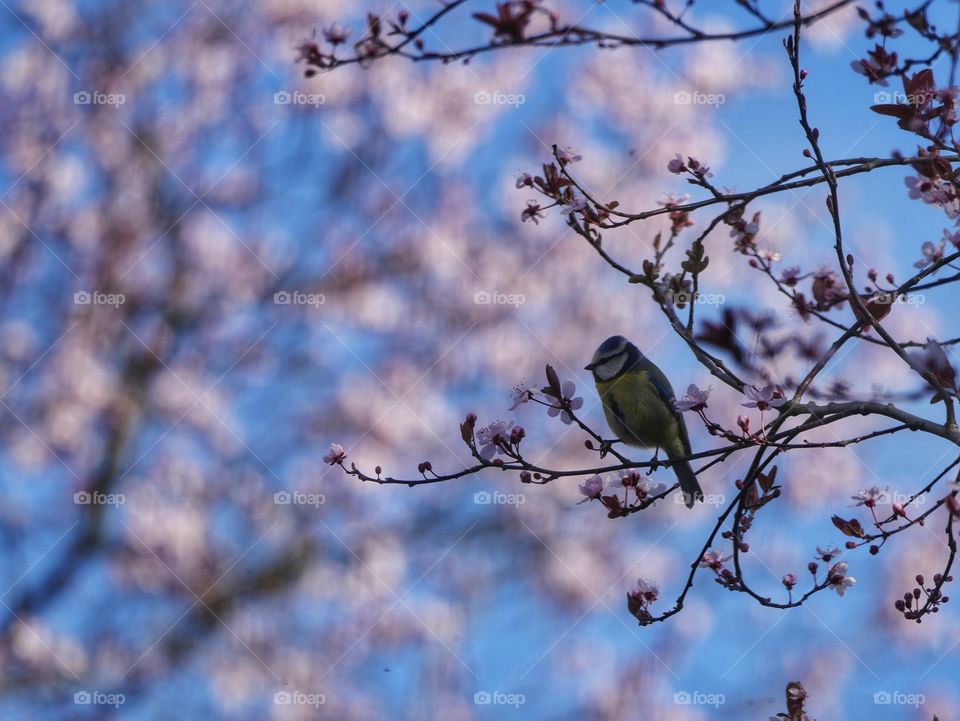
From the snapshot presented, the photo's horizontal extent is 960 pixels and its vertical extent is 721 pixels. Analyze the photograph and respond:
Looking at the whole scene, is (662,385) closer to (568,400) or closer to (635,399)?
(635,399)

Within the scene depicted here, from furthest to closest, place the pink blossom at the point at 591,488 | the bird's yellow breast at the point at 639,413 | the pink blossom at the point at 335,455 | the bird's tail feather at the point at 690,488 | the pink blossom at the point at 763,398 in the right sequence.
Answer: the bird's yellow breast at the point at 639,413
the bird's tail feather at the point at 690,488
the pink blossom at the point at 335,455
the pink blossom at the point at 591,488
the pink blossom at the point at 763,398

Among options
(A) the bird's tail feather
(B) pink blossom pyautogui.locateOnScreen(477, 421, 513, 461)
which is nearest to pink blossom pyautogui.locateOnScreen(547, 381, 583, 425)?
(B) pink blossom pyautogui.locateOnScreen(477, 421, 513, 461)

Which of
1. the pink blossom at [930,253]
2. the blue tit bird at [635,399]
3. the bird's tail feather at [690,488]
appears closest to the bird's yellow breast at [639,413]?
the blue tit bird at [635,399]

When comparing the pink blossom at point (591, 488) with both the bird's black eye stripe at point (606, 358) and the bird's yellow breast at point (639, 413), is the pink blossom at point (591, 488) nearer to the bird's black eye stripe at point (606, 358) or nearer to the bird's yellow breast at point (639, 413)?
the bird's yellow breast at point (639, 413)

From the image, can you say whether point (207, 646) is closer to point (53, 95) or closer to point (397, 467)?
point (397, 467)

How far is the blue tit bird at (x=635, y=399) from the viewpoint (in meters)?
3.78

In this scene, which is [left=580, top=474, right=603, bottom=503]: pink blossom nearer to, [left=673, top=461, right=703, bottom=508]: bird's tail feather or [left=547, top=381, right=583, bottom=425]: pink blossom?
[left=547, top=381, right=583, bottom=425]: pink blossom

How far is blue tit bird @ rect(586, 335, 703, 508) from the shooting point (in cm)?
378

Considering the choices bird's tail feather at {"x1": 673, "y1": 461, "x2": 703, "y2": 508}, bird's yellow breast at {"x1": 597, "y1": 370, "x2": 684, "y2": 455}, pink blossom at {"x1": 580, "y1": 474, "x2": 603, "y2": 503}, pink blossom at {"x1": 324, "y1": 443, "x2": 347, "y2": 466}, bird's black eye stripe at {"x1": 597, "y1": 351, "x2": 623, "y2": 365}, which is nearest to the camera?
pink blossom at {"x1": 580, "y1": 474, "x2": 603, "y2": 503}

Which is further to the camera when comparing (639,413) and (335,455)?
(639,413)

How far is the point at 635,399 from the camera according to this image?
380 centimetres

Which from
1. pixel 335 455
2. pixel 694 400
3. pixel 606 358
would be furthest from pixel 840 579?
pixel 606 358

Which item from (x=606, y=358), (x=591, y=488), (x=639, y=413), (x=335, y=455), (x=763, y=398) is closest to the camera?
(x=763, y=398)

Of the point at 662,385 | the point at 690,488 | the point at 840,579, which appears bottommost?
the point at 840,579
